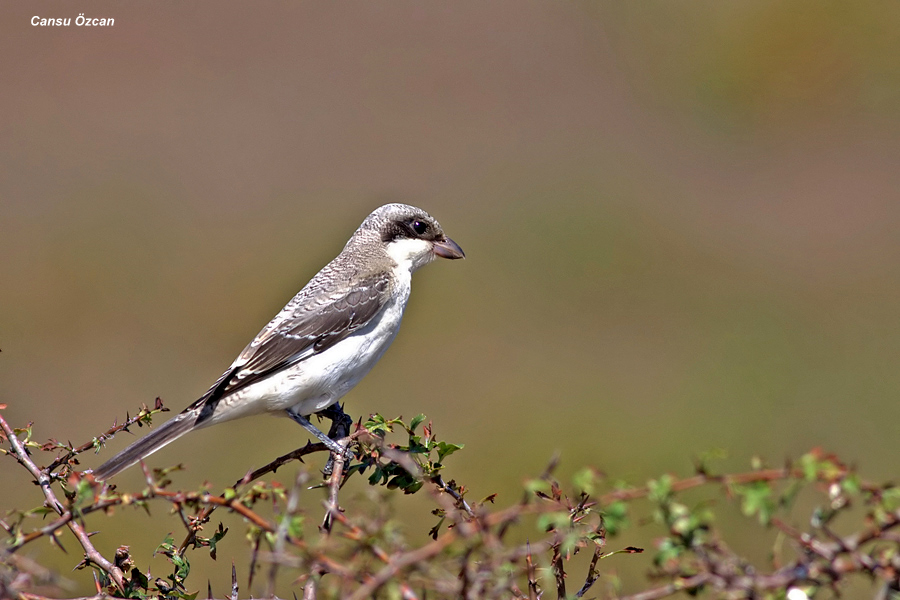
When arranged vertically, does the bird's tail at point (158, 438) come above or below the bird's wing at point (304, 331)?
below

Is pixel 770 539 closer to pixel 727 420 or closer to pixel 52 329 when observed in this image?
pixel 727 420

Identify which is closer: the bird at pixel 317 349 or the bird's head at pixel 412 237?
the bird at pixel 317 349

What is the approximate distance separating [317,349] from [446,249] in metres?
0.82

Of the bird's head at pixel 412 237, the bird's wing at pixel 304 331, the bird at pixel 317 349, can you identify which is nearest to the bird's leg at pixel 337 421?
the bird at pixel 317 349

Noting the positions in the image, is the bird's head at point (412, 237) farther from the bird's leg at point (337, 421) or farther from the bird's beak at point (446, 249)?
the bird's leg at point (337, 421)

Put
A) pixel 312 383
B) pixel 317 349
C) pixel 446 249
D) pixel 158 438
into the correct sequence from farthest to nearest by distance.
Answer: pixel 446 249 < pixel 317 349 < pixel 312 383 < pixel 158 438

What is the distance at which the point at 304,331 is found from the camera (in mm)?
3906

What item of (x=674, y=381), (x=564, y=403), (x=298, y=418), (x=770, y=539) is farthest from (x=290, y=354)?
(x=674, y=381)

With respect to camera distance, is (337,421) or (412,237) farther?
(412,237)

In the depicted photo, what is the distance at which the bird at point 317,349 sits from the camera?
369 cm

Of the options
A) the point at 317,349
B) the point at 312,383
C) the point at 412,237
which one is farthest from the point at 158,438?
the point at 412,237

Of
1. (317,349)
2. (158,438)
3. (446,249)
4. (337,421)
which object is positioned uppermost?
(446,249)

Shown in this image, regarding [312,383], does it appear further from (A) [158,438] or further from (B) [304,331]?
(A) [158,438]

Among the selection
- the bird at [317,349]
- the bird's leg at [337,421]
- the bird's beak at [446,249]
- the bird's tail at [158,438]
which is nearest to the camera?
the bird's tail at [158,438]
